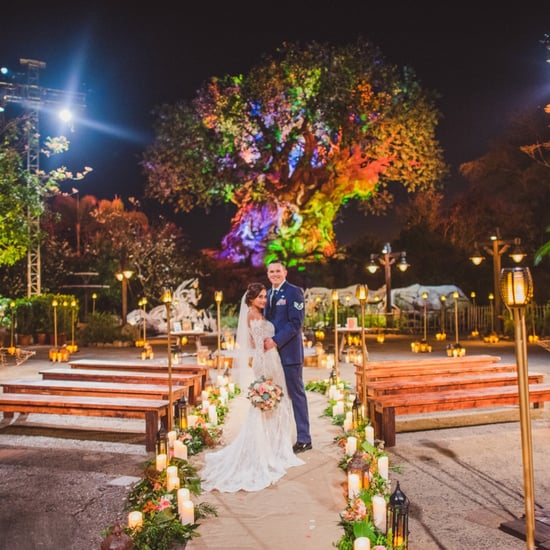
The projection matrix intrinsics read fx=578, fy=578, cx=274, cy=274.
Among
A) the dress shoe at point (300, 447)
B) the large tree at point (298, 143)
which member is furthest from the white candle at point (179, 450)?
the large tree at point (298, 143)

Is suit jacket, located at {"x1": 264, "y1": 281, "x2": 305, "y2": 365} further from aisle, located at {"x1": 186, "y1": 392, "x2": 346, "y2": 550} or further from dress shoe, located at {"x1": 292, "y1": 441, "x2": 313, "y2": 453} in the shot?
aisle, located at {"x1": 186, "y1": 392, "x2": 346, "y2": 550}

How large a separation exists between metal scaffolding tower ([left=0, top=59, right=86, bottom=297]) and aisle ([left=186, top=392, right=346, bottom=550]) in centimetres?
1702

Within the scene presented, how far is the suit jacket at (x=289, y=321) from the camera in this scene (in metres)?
5.73

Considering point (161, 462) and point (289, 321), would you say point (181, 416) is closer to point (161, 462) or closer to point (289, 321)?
point (161, 462)

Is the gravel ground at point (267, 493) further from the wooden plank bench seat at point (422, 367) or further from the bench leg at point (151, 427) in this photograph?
the wooden plank bench seat at point (422, 367)

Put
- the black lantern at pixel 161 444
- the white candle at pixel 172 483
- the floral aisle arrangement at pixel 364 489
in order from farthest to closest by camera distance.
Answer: the black lantern at pixel 161 444
the white candle at pixel 172 483
the floral aisle arrangement at pixel 364 489

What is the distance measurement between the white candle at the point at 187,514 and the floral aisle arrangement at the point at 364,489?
1035 millimetres

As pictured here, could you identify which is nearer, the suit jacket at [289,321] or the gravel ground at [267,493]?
the gravel ground at [267,493]

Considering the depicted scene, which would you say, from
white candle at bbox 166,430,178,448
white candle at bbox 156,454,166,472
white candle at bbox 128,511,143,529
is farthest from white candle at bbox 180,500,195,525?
white candle at bbox 166,430,178,448

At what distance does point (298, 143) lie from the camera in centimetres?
2036

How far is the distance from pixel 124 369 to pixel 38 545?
18.2ft

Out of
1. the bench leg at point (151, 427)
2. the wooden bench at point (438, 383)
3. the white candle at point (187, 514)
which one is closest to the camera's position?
the white candle at point (187, 514)

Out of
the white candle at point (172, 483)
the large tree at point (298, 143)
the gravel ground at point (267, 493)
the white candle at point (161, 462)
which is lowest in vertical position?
the gravel ground at point (267, 493)

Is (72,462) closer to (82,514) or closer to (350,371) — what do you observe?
(82,514)
